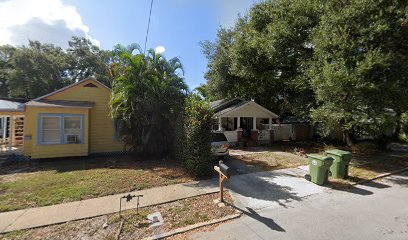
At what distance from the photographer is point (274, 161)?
36.1 ft

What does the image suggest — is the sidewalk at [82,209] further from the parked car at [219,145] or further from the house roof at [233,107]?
the house roof at [233,107]

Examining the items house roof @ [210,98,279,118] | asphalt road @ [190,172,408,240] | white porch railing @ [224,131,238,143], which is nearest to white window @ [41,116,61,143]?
house roof @ [210,98,279,118]

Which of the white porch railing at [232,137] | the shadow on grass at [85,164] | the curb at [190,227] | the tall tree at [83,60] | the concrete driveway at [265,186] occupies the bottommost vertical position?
the curb at [190,227]

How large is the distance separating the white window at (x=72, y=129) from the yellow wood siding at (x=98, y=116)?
2.23 ft

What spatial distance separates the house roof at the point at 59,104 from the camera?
10.9 meters

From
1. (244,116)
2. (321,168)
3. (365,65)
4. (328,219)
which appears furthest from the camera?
(244,116)

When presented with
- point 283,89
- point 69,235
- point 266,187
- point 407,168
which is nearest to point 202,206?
point 266,187

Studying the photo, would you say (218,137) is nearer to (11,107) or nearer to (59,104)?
(59,104)

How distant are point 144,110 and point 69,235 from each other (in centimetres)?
692

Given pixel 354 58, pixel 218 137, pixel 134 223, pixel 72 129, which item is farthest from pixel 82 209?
pixel 354 58

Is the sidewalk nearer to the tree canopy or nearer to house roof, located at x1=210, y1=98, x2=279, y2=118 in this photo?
house roof, located at x1=210, y1=98, x2=279, y2=118

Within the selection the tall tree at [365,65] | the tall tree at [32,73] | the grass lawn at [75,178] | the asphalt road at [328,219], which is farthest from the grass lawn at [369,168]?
the tall tree at [32,73]

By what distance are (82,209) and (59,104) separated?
837 cm

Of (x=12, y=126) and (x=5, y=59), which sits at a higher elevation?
(x=5, y=59)
